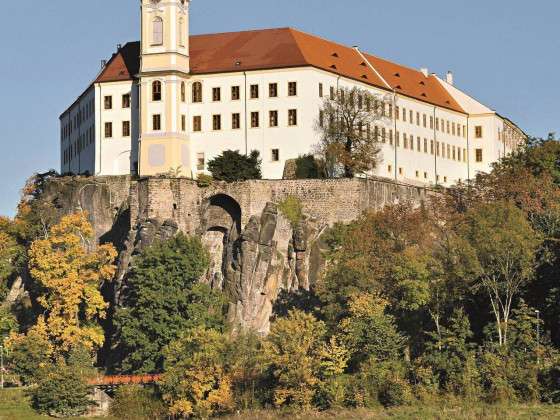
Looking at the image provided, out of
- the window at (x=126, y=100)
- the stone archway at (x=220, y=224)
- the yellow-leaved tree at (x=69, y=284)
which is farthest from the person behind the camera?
the window at (x=126, y=100)

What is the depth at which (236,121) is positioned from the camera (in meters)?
127

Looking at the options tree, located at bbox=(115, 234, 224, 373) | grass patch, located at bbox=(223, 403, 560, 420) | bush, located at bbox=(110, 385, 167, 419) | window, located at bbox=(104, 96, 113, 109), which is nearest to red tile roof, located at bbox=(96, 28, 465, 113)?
window, located at bbox=(104, 96, 113, 109)

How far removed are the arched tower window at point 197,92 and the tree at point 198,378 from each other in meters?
23.9

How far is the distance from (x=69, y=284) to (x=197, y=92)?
18314 millimetres

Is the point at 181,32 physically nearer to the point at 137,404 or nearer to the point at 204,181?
the point at 204,181

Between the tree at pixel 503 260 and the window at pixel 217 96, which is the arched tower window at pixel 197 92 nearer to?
the window at pixel 217 96

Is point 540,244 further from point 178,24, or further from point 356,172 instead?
point 178,24

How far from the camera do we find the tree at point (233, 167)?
12312 cm

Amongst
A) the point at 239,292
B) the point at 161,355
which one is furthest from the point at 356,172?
the point at 161,355

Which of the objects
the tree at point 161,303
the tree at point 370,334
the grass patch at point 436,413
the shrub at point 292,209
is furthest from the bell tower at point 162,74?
the grass patch at point 436,413

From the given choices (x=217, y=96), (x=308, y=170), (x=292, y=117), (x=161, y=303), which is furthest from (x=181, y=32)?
(x=161, y=303)

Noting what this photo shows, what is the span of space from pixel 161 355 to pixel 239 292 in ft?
25.7

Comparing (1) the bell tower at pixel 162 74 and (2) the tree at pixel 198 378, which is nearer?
(2) the tree at pixel 198 378

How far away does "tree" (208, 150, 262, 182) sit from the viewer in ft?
404
